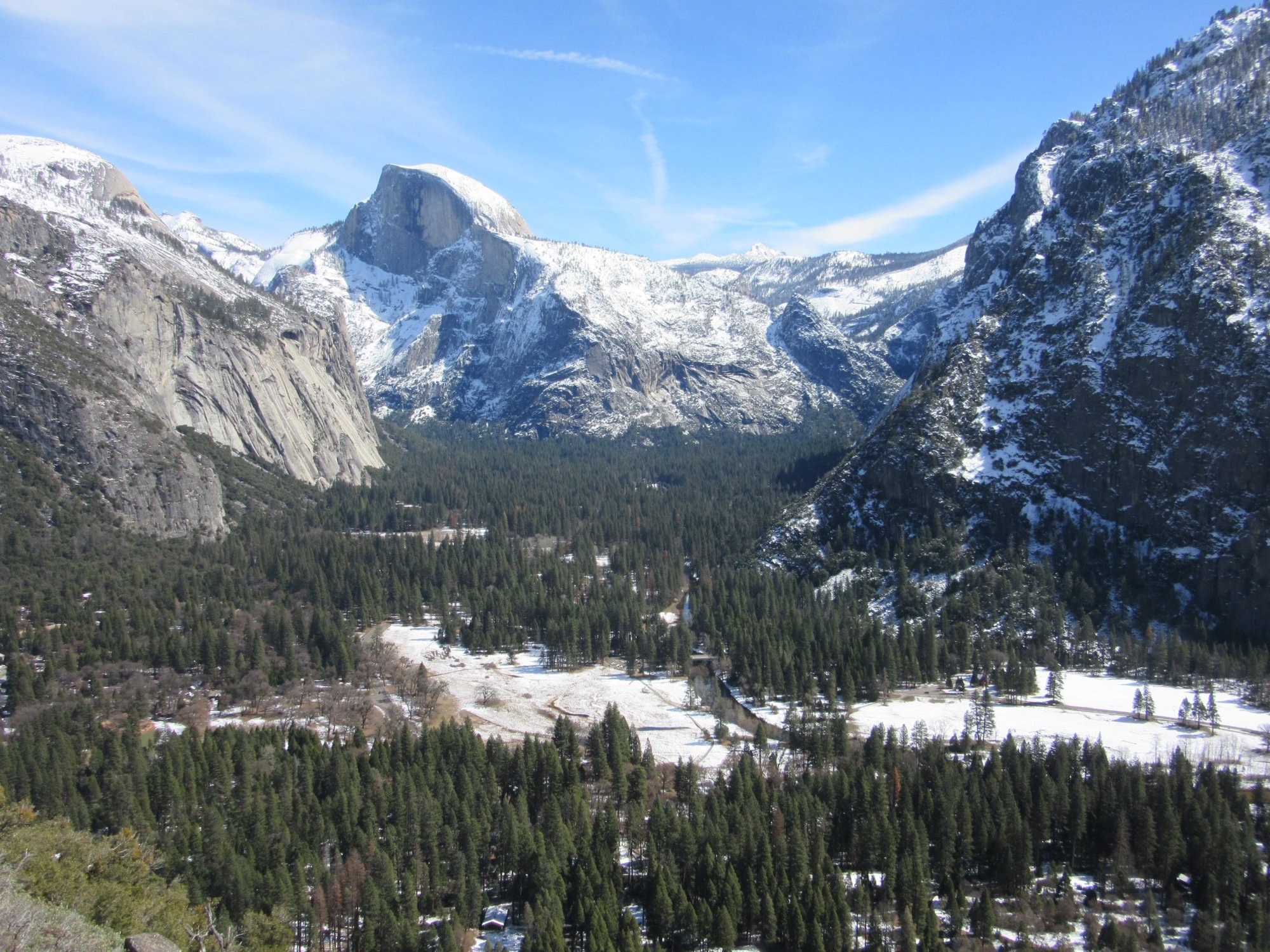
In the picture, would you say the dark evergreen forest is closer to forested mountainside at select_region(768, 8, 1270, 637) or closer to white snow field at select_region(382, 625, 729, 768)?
white snow field at select_region(382, 625, 729, 768)

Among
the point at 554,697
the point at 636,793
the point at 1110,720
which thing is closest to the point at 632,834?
the point at 636,793

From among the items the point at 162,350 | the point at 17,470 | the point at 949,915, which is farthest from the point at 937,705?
the point at 162,350

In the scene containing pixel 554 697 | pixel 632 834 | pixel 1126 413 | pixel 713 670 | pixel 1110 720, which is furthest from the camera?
pixel 1126 413

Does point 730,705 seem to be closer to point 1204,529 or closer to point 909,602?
point 909,602

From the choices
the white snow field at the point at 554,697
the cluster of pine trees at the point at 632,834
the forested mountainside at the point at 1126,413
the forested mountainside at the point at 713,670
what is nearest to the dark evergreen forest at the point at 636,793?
the cluster of pine trees at the point at 632,834

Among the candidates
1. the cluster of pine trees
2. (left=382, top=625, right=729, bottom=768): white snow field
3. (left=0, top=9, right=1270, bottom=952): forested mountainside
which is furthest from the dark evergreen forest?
(left=382, top=625, right=729, bottom=768): white snow field

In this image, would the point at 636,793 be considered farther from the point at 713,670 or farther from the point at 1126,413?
the point at 1126,413
